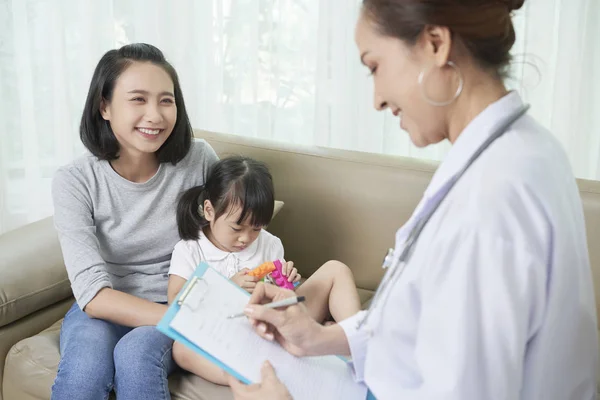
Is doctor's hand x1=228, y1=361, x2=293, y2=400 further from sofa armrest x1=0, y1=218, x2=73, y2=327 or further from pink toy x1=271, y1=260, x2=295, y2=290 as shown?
sofa armrest x1=0, y1=218, x2=73, y2=327

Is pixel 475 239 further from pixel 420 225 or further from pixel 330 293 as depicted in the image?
pixel 330 293

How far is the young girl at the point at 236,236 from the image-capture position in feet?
6.15

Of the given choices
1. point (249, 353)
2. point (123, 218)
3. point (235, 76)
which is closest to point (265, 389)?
point (249, 353)

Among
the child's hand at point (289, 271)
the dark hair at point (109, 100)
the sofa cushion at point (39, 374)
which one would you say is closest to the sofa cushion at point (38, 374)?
the sofa cushion at point (39, 374)

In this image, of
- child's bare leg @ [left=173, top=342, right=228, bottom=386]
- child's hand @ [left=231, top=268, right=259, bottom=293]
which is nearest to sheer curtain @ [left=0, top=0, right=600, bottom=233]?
child's hand @ [left=231, top=268, right=259, bottom=293]

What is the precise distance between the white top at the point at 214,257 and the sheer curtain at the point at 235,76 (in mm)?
1067

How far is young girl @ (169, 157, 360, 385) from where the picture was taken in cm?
187

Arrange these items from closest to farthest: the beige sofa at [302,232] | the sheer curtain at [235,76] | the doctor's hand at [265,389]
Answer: the doctor's hand at [265,389] → the beige sofa at [302,232] → the sheer curtain at [235,76]

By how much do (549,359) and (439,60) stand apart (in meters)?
0.44

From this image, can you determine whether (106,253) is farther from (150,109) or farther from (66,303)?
(150,109)

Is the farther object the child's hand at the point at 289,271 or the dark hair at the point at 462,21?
the child's hand at the point at 289,271

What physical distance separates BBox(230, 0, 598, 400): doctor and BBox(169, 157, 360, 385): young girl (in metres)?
0.78

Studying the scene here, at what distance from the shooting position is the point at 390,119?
2.88 m

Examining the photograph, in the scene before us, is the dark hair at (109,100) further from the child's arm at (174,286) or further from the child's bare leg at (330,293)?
the child's bare leg at (330,293)
